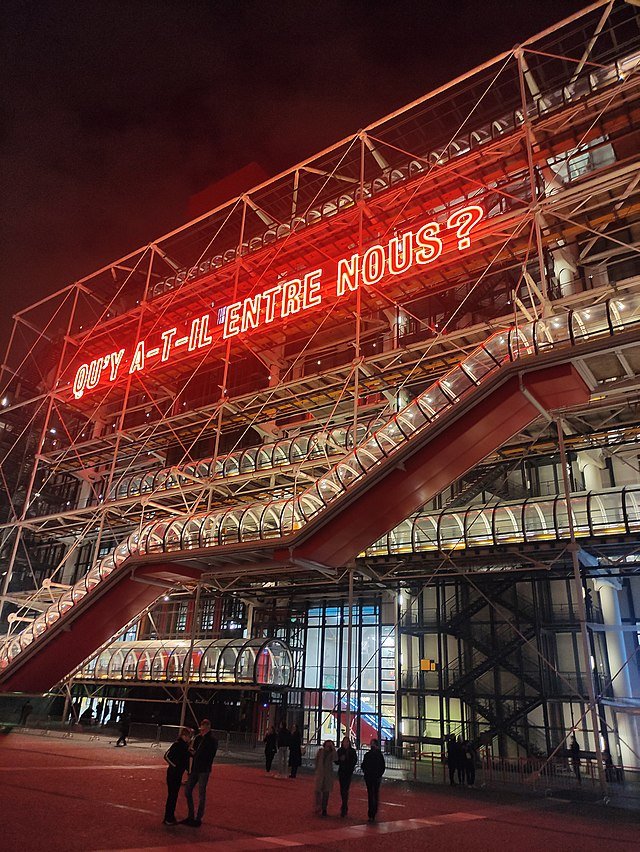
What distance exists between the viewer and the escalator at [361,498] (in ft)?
38.7

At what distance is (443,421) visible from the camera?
12398mm

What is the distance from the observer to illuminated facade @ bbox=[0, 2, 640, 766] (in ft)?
43.6

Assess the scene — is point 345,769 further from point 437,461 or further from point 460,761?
point 437,461

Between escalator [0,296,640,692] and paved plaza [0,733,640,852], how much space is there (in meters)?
5.03

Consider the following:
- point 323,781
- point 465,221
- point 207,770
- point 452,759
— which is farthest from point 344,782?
point 465,221

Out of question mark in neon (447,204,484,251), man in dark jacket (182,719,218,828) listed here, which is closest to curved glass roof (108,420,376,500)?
question mark in neon (447,204,484,251)

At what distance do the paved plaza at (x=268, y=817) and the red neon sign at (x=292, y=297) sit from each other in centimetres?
1246

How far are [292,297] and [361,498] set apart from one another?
8.68 metres

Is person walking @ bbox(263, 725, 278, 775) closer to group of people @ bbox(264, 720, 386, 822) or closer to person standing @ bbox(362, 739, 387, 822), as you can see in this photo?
group of people @ bbox(264, 720, 386, 822)

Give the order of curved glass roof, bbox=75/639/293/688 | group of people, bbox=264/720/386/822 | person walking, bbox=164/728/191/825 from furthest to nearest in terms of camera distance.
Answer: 1. curved glass roof, bbox=75/639/293/688
2. group of people, bbox=264/720/386/822
3. person walking, bbox=164/728/191/825

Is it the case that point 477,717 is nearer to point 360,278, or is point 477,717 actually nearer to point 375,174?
point 360,278

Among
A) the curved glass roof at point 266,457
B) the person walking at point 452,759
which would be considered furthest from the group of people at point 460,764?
the curved glass roof at point 266,457

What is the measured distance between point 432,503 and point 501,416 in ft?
23.0

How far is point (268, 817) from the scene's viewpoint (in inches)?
311
